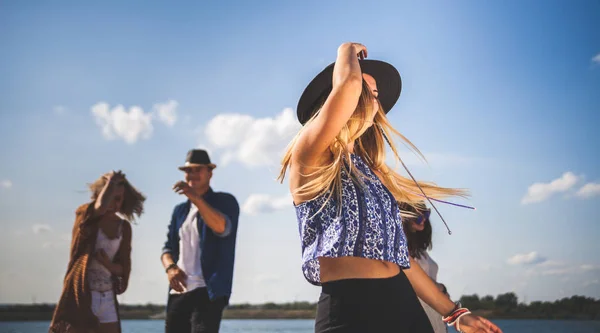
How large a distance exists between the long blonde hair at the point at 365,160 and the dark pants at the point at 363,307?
0.32 m

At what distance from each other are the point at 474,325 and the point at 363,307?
0.65 meters

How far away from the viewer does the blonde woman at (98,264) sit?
4.71 metres

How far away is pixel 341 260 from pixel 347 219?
0.46 ft

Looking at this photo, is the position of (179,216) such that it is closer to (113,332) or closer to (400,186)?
(113,332)

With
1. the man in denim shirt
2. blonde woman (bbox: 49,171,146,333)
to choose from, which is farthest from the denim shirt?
blonde woman (bbox: 49,171,146,333)

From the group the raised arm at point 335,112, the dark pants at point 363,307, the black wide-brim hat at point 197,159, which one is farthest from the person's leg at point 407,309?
the black wide-brim hat at point 197,159

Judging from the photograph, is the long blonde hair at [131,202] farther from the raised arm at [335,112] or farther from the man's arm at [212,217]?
the raised arm at [335,112]

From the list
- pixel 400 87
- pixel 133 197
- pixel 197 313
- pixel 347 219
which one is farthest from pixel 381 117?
pixel 133 197

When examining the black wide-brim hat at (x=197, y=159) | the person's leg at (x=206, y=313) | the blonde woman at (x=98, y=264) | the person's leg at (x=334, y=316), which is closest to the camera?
the person's leg at (x=334, y=316)

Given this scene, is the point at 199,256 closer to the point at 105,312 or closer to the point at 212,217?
the point at 212,217

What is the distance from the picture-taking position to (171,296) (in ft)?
17.6

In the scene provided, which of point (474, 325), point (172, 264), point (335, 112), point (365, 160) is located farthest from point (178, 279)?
point (335, 112)

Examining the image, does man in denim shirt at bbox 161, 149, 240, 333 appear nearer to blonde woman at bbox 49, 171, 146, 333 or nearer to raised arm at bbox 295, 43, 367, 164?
blonde woman at bbox 49, 171, 146, 333

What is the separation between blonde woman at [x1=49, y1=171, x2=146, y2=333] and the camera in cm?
471
